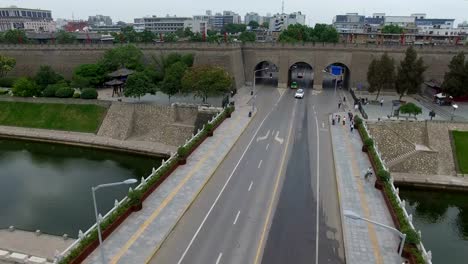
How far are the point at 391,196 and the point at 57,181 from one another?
107 feet

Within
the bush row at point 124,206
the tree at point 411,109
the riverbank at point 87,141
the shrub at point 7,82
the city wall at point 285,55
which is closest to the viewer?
the bush row at point 124,206

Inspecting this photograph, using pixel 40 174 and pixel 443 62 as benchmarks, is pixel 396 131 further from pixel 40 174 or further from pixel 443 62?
pixel 40 174

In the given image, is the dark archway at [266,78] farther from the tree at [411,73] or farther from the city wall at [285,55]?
the tree at [411,73]

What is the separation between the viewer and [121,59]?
210 ft

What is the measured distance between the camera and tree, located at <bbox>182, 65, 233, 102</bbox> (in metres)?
48.1

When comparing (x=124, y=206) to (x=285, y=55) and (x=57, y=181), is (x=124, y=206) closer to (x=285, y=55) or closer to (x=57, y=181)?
(x=57, y=181)

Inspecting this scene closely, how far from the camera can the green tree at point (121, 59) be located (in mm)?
63375

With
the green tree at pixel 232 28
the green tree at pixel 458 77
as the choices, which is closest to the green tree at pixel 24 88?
the green tree at pixel 458 77

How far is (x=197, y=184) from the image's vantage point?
2761 centimetres

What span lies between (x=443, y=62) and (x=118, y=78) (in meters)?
57.7

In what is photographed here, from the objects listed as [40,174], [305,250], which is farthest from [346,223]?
[40,174]

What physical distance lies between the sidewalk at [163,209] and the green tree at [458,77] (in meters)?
33.2

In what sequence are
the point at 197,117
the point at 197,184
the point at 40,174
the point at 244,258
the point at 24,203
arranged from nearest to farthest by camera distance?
1. the point at 244,258
2. the point at 197,184
3. the point at 24,203
4. the point at 40,174
5. the point at 197,117

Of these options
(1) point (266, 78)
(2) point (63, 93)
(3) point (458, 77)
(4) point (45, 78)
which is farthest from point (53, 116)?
(3) point (458, 77)
